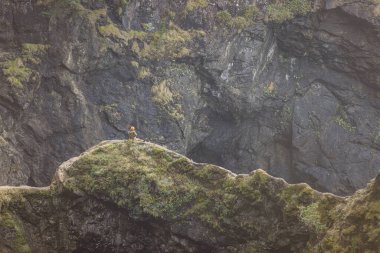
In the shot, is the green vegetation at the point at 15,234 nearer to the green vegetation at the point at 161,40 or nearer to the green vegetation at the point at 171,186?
→ the green vegetation at the point at 171,186

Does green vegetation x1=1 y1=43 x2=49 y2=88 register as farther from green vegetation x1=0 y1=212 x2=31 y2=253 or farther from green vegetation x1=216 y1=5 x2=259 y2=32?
green vegetation x1=0 y1=212 x2=31 y2=253

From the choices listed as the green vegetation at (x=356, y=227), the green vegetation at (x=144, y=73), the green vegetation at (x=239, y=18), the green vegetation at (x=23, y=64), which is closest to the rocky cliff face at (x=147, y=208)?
the green vegetation at (x=356, y=227)

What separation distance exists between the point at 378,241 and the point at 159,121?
15.0 meters

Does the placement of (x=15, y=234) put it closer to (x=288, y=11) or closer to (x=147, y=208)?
(x=147, y=208)

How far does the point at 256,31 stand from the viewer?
19891 mm

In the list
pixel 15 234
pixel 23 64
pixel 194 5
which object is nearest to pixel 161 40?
pixel 194 5

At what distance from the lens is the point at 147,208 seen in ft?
19.0

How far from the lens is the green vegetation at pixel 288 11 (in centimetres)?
1978

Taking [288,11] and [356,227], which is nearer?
[356,227]

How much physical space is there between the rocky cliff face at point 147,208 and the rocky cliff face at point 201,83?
1062 centimetres

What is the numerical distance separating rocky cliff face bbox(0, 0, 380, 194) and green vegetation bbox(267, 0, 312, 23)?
0.15 feet

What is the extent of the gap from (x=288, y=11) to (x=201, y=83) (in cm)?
533

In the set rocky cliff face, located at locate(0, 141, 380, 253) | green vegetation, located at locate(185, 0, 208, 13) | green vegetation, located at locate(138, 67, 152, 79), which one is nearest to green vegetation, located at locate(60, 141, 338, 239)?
rocky cliff face, located at locate(0, 141, 380, 253)

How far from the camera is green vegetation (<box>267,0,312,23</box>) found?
1978cm
